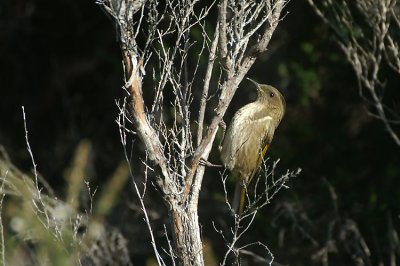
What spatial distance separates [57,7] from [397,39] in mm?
6732

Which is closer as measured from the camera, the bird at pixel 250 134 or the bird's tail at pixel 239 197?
the bird at pixel 250 134

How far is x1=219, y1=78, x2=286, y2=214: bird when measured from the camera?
8.10 m

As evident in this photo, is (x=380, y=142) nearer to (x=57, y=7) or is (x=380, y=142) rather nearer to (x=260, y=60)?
(x=260, y=60)

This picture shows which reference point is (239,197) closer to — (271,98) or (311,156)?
(271,98)

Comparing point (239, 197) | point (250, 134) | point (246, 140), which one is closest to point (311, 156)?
point (239, 197)

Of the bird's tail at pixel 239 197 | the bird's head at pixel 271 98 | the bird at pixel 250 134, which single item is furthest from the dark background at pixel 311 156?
the bird's head at pixel 271 98

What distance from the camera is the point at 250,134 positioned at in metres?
8.22

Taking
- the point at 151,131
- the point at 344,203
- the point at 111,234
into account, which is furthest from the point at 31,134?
the point at 151,131

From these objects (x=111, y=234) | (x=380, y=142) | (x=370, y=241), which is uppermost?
(x=111, y=234)

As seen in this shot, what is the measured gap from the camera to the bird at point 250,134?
8102 mm

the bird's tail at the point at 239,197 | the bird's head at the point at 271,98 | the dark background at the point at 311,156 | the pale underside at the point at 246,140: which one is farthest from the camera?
the dark background at the point at 311,156

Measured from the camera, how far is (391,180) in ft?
33.0

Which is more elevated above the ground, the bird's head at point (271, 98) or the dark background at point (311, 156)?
the bird's head at point (271, 98)

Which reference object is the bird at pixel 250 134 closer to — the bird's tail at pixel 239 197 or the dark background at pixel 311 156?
the bird's tail at pixel 239 197
